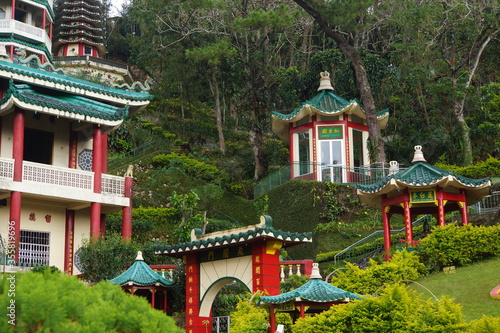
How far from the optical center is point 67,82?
76.7 ft

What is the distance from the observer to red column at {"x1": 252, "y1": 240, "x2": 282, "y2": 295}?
52.1ft

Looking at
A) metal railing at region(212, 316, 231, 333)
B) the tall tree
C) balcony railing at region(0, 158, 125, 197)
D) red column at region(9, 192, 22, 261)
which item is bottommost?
metal railing at region(212, 316, 231, 333)

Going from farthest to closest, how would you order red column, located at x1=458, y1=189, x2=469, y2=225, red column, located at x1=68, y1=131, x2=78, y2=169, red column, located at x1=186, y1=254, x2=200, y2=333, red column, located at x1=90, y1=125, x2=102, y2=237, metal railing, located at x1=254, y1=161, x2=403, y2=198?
metal railing, located at x1=254, y1=161, x2=403, y2=198
red column, located at x1=68, y1=131, x2=78, y2=169
red column, located at x1=90, y1=125, x2=102, y2=237
red column, located at x1=458, y1=189, x2=469, y2=225
red column, located at x1=186, y1=254, x2=200, y2=333

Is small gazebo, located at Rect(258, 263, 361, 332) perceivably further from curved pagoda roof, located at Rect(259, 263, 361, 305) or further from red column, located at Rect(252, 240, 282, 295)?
red column, located at Rect(252, 240, 282, 295)

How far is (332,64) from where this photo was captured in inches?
1444

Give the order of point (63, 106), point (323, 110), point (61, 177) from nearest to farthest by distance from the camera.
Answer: point (63, 106)
point (61, 177)
point (323, 110)

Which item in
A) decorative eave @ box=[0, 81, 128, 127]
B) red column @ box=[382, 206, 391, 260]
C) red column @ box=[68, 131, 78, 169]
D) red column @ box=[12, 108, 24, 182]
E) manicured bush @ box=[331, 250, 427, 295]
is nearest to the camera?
manicured bush @ box=[331, 250, 427, 295]

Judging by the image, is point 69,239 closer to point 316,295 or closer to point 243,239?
point 243,239

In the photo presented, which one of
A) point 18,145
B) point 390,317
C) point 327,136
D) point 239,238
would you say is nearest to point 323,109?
point 327,136

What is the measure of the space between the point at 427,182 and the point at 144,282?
8477 millimetres

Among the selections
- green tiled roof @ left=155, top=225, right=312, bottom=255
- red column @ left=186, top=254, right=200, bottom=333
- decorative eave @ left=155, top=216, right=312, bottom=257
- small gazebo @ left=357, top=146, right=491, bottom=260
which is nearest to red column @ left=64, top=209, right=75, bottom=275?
decorative eave @ left=155, top=216, right=312, bottom=257

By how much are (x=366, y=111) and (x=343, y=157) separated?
7.39 ft

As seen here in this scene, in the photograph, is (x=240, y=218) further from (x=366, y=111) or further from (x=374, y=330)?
(x=374, y=330)

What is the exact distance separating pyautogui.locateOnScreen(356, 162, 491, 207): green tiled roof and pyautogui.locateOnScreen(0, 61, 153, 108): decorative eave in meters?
9.21
